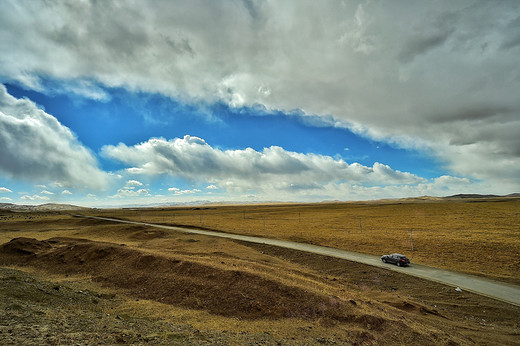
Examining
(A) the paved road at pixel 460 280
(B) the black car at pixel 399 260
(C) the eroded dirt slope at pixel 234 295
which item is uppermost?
(C) the eroded dirt slope at pixel 234 295

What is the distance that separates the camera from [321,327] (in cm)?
1084

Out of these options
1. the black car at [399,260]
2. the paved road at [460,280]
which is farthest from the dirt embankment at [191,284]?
the black car at [399,260]

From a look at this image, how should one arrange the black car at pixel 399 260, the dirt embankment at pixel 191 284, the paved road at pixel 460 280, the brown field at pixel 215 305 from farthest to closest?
the black car at pixel 399 260, the paved road at pixel 460 280, the dirt embankment at pixel 191 284, the brown field at pixel 215 305

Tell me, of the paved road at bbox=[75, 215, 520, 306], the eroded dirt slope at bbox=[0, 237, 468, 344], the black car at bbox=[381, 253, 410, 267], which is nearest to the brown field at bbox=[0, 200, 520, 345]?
the eroded dirt slope at bbox=[0, 237, 468, 344]

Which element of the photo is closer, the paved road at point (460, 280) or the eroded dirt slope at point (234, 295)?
the eroded dirt slope at point (234, 295)

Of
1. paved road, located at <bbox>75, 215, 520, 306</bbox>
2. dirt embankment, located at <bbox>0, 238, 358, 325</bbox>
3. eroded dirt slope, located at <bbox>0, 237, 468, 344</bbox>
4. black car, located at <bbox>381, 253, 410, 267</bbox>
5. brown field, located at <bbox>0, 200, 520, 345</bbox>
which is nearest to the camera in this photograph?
brown field, located at <bbox>0, 200, 520, 345</bbox>

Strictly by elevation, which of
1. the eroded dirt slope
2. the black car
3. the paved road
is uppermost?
the eroded dirt slope

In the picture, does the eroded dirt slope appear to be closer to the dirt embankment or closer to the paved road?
the dirt embankment

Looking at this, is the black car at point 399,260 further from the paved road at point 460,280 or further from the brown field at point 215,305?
the brown field at point 215,305

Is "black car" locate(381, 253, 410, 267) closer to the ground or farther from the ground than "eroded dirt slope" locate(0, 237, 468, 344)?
closer to the ground

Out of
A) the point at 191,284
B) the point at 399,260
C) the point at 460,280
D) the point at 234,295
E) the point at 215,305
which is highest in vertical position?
the point at 191,284

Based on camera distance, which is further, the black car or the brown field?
the black car

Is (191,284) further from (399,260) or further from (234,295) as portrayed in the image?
(399,260)

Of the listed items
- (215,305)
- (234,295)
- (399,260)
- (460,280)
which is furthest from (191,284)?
(460,280)
